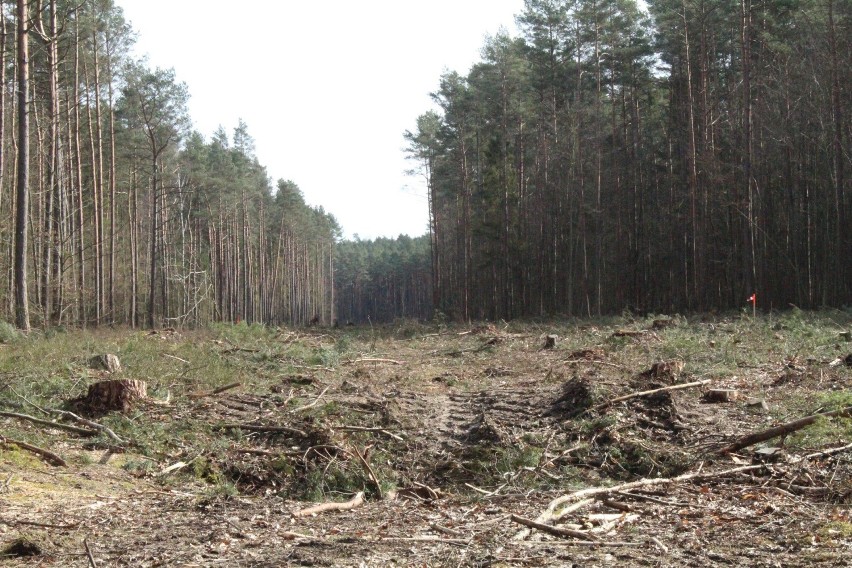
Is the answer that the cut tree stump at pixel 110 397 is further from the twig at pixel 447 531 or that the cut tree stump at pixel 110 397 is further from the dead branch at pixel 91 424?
the twig at pixel 447 531

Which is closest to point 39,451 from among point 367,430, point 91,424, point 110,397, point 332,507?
point 91,424

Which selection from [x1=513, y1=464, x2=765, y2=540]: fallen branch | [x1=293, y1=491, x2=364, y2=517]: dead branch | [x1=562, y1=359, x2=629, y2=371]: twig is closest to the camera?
[x1=513, y1=464, x2=765, y2=540]: fallen branch

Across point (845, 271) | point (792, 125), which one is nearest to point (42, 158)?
point (792, 125)

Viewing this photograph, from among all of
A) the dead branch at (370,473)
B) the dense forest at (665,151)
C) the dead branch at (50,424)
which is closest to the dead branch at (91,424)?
the dead branch at (50,424)

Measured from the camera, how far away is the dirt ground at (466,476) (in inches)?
181

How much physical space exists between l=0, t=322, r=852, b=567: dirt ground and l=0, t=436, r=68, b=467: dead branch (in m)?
0.17

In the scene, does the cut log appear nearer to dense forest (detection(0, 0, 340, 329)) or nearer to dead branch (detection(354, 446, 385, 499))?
dead branch (detection(354, 446, 385, 499))

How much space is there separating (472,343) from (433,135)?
107ft

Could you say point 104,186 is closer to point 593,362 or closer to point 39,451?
point 593,362

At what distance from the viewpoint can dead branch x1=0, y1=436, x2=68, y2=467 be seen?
7.03 meters

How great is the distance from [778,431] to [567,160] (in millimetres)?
30965

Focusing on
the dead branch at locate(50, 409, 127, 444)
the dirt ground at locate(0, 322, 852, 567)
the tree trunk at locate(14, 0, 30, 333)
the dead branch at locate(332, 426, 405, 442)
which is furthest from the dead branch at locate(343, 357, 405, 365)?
the dead branch at locate(50, 409, 127, 444)

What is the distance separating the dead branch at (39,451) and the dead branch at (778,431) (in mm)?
6312

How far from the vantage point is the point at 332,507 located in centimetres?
616
